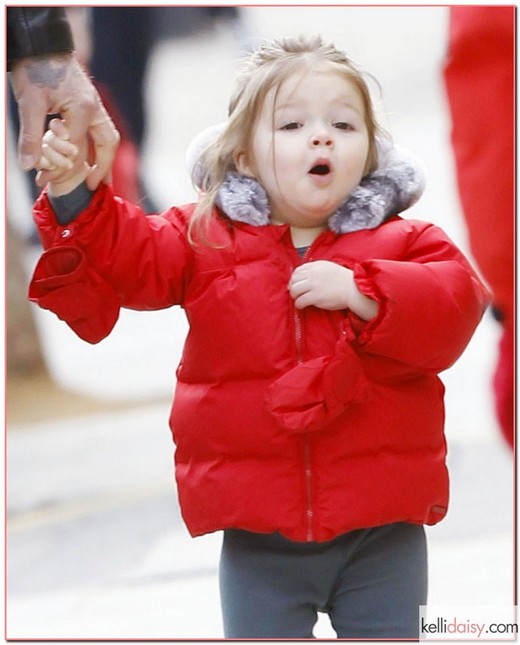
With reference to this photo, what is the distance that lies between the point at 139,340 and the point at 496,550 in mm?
641

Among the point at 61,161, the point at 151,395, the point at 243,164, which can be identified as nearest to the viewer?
the point at 61,161

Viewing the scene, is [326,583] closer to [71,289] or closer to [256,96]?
[71,289]

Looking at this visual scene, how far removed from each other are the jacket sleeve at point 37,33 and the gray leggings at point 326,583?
0.53 metres

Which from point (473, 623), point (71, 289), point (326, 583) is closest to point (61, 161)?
point (71, 289)

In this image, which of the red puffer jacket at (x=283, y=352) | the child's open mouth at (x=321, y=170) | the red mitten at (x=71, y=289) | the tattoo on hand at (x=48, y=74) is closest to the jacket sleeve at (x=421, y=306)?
the red puffer jacket at (x=283, y=352)

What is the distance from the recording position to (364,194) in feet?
3.61

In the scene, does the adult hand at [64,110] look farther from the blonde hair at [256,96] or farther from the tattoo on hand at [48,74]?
the blonde hair at [256,96]

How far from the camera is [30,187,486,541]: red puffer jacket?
104 centimetres

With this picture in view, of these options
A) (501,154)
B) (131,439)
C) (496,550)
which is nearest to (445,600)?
(496,550)

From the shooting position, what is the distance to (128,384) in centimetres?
185

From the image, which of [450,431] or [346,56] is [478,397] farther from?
[346,56]

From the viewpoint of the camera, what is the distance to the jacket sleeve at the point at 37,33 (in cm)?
108

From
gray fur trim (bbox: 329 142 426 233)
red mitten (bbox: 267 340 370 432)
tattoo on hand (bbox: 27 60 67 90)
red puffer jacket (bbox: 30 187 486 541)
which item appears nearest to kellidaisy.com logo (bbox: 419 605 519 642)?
red puffer jacket (bbox: 30 187 486 541)

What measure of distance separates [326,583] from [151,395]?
0.81m
